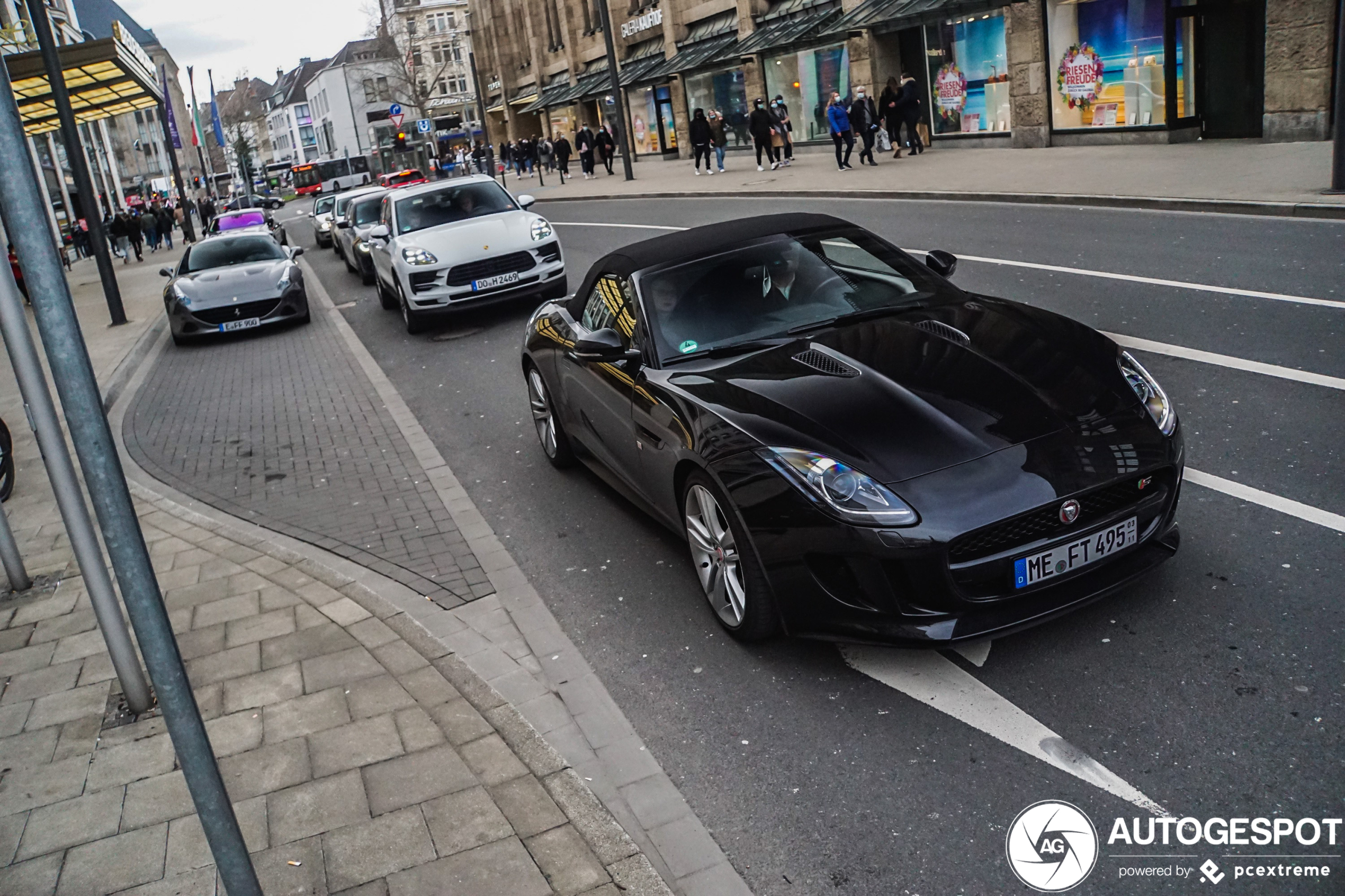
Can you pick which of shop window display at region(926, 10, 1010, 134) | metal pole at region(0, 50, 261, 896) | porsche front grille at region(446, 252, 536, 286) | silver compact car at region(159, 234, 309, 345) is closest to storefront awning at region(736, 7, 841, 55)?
shop window display at region(926, 10, 1010, 134)

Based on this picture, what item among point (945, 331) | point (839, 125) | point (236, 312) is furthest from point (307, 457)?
point (839, 125)

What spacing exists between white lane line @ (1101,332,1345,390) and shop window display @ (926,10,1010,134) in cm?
1913

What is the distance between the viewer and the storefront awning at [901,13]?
84.2 ft

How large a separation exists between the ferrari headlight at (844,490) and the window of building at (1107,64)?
66.9ft

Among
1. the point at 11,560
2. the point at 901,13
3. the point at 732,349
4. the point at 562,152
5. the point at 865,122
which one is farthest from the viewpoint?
the point at 562,152

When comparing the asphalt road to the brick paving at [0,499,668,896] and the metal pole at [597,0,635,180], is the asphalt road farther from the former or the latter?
the metal pole at [597,0,635,180]

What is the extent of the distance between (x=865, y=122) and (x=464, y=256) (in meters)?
14.5

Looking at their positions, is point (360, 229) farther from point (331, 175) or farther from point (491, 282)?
point (331, 175)

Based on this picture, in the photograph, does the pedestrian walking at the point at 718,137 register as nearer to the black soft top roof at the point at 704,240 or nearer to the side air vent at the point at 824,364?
the black soft top roof at the point at 704,240

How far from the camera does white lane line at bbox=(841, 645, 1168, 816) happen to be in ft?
12.0

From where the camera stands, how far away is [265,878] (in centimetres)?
360

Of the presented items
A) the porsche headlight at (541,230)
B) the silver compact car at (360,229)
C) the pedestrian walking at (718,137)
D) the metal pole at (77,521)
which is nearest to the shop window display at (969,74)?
the pedestrian walking at (718,137)

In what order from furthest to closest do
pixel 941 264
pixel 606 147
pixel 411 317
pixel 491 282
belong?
pixel 606 147, pixel 411 317, pixel 491 282, pixel 941 264

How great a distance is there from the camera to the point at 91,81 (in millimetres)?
25938
